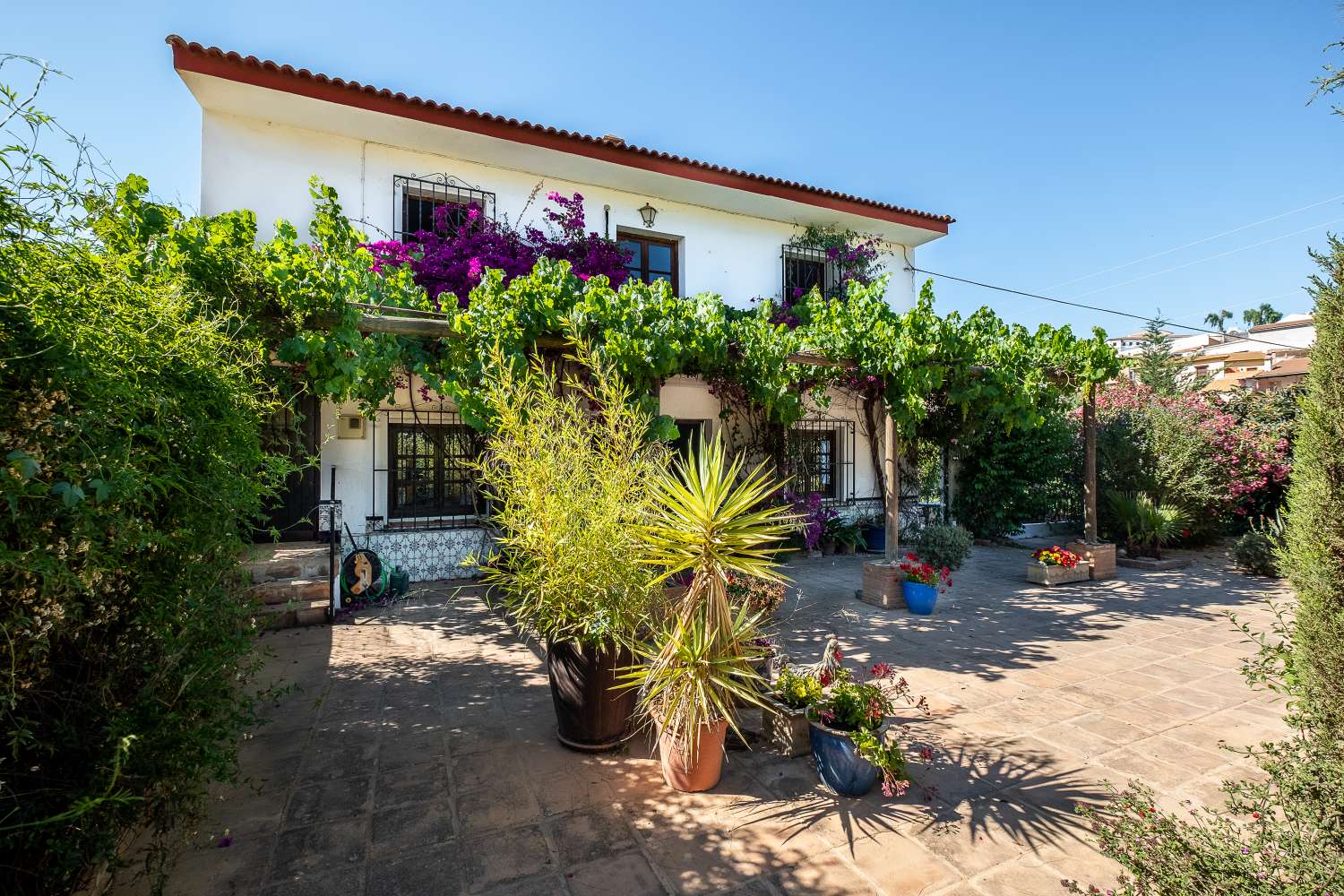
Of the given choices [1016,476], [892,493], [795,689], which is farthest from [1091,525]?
[795,689]

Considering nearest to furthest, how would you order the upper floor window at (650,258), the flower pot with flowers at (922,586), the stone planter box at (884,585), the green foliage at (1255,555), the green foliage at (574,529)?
the green foliage at (574,529), the flower pot with flowers at (922,586), the stone planter box at (884,585), the green foliage at (1255,555), the upper floor window at (650,258)

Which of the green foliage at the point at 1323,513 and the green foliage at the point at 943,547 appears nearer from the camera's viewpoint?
the green foliage at the point at 1323,513

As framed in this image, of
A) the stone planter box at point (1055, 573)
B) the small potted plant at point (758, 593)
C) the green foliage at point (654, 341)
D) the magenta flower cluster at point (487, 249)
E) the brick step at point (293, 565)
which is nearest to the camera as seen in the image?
the small potted plant at point (758, 593)

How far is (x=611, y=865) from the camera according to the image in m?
2.44

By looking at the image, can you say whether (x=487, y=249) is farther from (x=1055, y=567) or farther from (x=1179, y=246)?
(x=1179, y=246)

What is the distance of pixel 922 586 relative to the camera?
638 cm

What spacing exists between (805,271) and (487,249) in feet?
19.2

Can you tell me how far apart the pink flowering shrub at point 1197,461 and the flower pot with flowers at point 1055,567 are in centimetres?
289

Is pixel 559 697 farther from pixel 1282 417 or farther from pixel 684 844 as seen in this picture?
pixel 1282 417

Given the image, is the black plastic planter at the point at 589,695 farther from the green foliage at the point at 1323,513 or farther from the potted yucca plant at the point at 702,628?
the green foliage at the point at 1323,513

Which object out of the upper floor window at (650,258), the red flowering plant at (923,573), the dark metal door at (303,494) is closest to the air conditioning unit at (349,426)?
the dark metal door at (303,494)

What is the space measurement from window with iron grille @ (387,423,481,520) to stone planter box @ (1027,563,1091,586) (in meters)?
7.65

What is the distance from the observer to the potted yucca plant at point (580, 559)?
3.19m

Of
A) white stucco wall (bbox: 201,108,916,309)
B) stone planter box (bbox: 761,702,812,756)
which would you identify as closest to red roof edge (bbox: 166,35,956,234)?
white stucco wall (bbox: 201,108,916,309)
